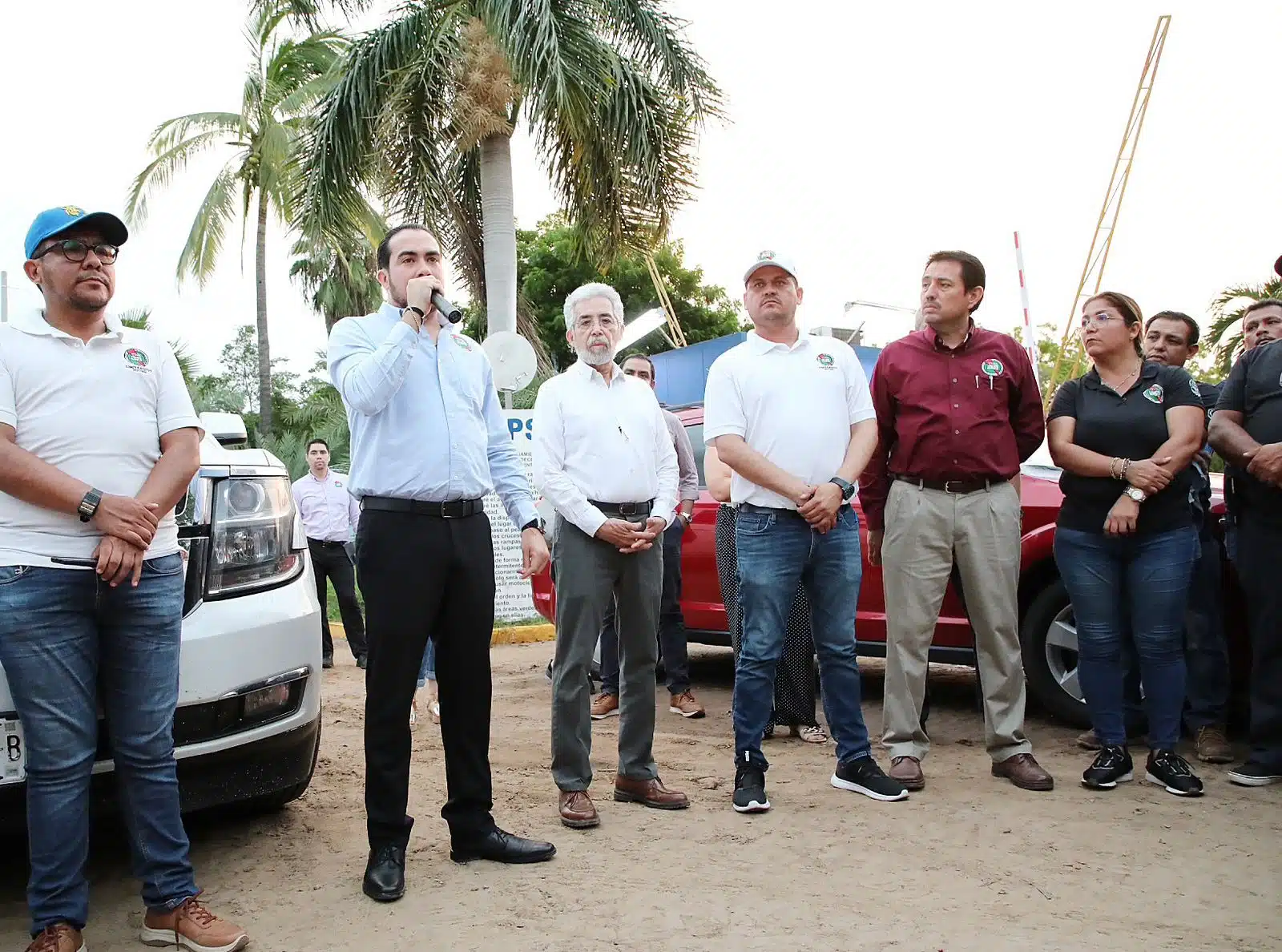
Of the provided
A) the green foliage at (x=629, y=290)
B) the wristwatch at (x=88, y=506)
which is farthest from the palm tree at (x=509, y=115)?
the green foliage at (x=629, y=290)

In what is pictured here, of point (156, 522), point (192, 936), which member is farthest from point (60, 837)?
point (156, 522)

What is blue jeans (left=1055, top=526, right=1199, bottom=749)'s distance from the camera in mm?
4219

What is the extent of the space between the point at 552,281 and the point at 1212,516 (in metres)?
28.0

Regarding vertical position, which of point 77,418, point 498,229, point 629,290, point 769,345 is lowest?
point 77,418

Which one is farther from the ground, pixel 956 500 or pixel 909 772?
pixel 956 500

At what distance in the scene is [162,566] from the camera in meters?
2.88

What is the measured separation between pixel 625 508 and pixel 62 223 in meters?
2.03

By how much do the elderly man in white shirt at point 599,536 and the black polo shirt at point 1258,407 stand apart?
2.39m

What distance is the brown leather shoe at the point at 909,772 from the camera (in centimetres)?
424

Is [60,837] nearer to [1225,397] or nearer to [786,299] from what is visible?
[786,299]

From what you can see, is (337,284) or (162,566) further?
(337,284)

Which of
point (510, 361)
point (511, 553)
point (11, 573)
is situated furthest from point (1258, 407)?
point (511, 553)

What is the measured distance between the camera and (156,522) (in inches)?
110

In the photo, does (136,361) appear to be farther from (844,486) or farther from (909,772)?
(909,772)
